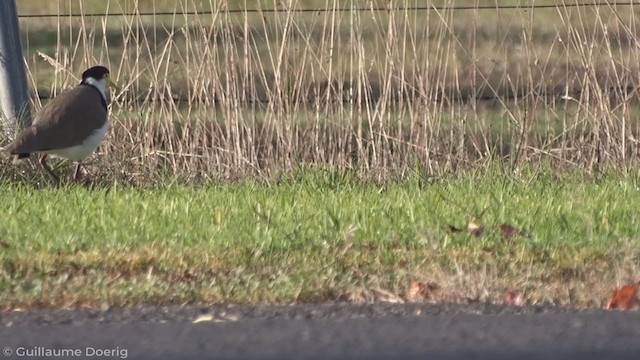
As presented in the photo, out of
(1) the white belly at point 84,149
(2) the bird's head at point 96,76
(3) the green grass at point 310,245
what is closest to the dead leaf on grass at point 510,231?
(3) the green grass at point 310,245

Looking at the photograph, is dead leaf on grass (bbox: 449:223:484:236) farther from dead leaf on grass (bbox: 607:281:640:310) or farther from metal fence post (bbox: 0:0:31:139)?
metal fence post (bbox: 0:0:31:139)

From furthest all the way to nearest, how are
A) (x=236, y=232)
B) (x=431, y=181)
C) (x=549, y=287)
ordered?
(x=431, y=181), (x=236, y=232), (x=549, y=287)

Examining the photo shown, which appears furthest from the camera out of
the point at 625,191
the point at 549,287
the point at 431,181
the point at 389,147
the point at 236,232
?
the point at 389,147

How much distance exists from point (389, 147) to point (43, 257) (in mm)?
3588

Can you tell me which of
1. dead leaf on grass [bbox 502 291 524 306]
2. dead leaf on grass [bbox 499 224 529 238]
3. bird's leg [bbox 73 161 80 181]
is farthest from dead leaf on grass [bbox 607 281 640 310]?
bird's leg [bbox 73 161 80 181]

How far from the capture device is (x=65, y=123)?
27.8 ft

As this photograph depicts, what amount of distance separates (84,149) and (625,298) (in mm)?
4024

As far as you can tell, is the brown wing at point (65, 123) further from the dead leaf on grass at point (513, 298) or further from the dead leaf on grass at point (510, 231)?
the dead leaf on grass at point (513, 298)

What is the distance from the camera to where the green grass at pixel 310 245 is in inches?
213

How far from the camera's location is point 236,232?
248 inches

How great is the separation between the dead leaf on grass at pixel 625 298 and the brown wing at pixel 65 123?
3.96m

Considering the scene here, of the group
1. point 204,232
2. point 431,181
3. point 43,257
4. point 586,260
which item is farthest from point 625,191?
point 43,257

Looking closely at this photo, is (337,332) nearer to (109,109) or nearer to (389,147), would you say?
(389,147)

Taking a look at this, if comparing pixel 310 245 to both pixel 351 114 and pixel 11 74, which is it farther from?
pixel 11 74
